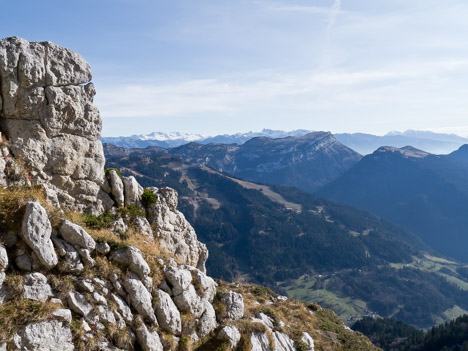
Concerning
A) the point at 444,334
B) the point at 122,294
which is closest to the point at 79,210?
the point at 122,294

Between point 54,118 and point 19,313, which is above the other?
point 54,118

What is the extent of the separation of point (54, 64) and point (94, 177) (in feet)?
28.5

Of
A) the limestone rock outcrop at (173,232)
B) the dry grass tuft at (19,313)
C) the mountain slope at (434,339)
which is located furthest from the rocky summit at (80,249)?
the mountain slope at (434,339)

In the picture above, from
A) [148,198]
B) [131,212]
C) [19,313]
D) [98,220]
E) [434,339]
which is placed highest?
[148,198]

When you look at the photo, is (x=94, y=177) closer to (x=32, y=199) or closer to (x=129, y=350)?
(x=32, y=199)

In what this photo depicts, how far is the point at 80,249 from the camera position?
16.8m

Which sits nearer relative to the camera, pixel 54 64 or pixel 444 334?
pixel 54 64

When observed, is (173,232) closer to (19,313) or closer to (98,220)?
(98,220)

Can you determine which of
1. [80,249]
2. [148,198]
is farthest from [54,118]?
[80,249]

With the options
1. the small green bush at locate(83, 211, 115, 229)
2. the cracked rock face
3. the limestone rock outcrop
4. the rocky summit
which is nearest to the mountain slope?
the rocky summit

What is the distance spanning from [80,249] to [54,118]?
35.3 ft

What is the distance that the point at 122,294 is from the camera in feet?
56.5

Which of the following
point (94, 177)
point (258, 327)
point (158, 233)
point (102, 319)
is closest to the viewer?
point (102, 319)

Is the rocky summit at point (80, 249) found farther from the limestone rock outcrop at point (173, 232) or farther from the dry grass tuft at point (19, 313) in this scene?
the limestone rock outcrop at point (173, 232)
